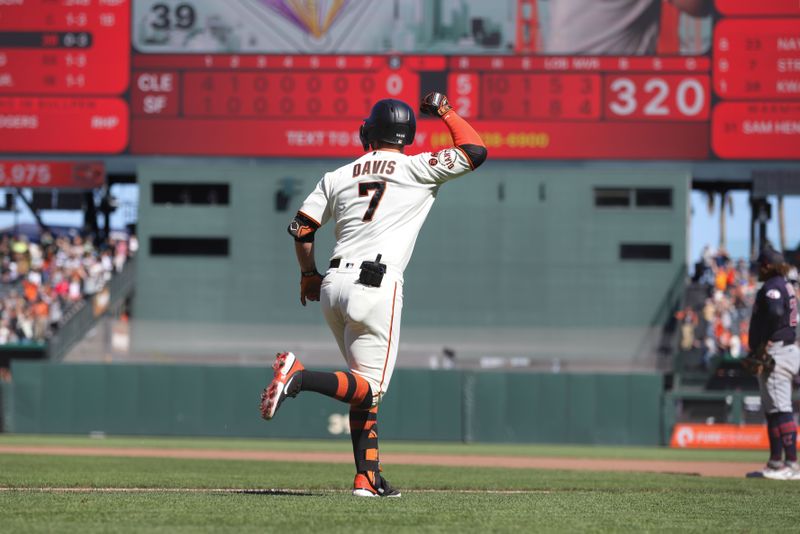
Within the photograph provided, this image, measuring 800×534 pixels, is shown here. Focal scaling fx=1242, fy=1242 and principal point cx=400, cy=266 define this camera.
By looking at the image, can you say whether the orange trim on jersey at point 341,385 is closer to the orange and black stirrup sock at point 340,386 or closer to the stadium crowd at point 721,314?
the orange and black stirrup sock at point 340,386

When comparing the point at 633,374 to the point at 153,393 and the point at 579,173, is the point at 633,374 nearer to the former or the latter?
the point at 579,173

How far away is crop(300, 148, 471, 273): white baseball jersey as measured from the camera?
560 cm

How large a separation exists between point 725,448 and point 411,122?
46.3ft

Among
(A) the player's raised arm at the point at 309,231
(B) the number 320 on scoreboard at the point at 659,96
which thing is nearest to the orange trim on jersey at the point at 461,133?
(A) the player's raised arm at the point at 309,231

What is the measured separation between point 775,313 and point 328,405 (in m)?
11.3

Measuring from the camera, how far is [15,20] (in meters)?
22.9

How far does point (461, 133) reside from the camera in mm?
5824

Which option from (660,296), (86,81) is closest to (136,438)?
(86,81)

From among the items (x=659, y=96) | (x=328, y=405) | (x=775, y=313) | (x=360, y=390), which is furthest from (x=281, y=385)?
(x=659, y=96)

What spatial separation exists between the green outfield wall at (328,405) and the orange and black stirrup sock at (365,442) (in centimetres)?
1340

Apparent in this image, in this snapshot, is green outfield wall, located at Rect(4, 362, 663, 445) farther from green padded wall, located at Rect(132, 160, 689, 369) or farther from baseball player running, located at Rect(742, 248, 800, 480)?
baseball player running, located at Rect(742, 248, 800, 480)

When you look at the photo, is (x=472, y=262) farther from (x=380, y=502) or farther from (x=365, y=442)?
(x=380, y=502)

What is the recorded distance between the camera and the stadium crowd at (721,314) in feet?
70.1

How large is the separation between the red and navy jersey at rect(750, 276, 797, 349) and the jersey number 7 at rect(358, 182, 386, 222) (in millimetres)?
4263
